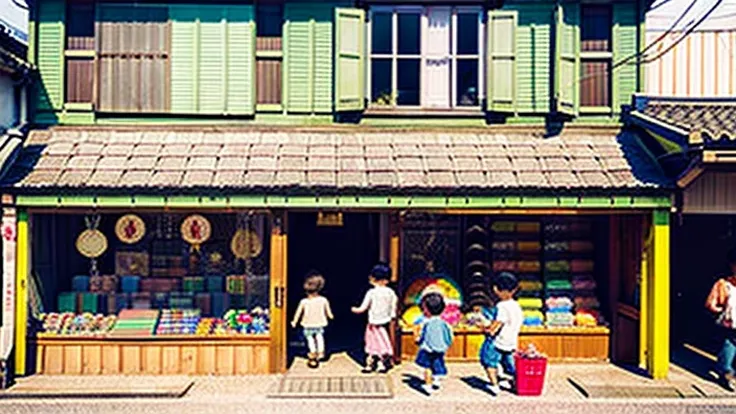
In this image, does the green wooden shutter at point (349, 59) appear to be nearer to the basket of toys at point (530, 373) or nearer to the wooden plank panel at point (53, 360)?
the basket of toys at point (530, 373)

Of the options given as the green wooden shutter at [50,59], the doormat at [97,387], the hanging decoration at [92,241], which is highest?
the green wooden shutter at [50,59]

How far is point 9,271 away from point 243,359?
3494 mm

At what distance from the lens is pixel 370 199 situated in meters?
9.12

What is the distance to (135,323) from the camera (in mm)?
9734

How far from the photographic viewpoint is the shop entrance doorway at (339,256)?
12.1m

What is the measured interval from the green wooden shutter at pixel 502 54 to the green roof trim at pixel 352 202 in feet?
6.91

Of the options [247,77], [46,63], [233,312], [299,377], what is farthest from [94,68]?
[299,377]

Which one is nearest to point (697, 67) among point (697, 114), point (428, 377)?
point (697, 114)

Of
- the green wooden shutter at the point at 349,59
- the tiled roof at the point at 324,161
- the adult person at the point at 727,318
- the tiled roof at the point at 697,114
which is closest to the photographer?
the adult person at the point at 727,318

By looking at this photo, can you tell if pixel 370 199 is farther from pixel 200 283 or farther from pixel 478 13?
pixel 478 13

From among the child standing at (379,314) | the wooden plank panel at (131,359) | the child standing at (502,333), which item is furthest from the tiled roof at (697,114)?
the wooden plank panel at (131,359)

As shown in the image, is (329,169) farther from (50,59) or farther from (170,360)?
(50,59)

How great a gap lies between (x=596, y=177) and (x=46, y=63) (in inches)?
351

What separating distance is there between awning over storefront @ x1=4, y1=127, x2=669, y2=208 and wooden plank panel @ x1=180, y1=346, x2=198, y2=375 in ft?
7.19
